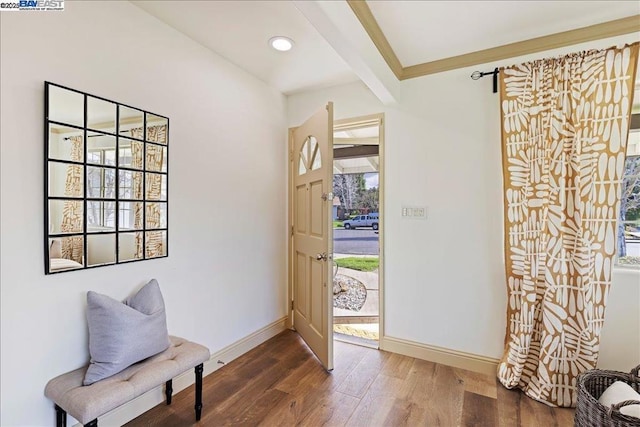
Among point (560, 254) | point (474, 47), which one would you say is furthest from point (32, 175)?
point (560, 254)

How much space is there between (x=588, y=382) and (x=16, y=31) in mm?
3413

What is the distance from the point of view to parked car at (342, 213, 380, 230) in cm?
471

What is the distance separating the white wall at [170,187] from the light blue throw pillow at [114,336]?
122 millimetres

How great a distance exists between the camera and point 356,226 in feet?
16.4

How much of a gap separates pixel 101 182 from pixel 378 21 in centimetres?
189

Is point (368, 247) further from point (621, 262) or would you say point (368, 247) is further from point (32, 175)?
point (32, 175)

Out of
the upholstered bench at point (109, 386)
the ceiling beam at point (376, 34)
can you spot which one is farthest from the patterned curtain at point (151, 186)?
the ceiling beam at point (376, 34)

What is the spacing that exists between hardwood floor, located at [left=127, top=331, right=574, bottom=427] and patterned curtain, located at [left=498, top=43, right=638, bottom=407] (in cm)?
27

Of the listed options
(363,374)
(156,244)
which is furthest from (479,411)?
(156,244)

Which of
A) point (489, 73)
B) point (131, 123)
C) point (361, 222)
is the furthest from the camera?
point (361, 222)

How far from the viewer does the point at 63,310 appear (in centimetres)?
153

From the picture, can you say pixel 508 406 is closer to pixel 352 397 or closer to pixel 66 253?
pixel 352 397

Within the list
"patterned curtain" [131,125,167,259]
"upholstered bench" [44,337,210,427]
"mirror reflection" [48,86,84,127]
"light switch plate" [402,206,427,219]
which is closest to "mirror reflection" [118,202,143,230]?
"patterned curtain" [131,125,167,259]

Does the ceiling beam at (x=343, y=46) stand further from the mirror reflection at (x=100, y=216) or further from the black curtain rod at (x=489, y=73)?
the mirror reflection at (x=100, y=216)
